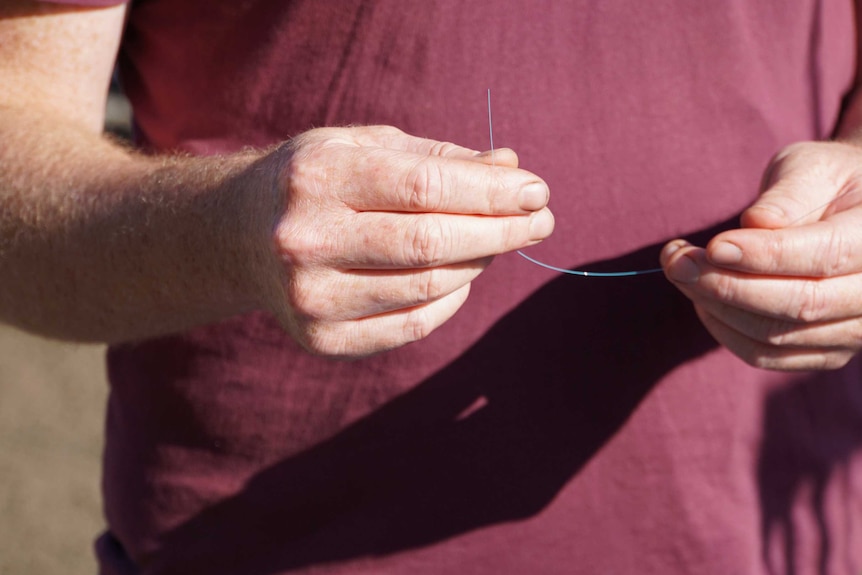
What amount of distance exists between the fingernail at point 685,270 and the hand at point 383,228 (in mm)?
279

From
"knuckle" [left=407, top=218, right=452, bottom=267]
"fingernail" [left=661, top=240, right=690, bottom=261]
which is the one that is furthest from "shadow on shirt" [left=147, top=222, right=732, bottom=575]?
"knuckle" [left=407, top=218, right=452, bottom=267]

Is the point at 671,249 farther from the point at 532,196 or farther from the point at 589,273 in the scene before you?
the point at 532,196

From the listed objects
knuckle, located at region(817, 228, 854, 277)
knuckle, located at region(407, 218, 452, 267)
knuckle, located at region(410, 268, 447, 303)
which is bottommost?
knuckle, located at region(410, 268, 447, 303)

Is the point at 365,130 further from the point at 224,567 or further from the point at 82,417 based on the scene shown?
the point at 82,417

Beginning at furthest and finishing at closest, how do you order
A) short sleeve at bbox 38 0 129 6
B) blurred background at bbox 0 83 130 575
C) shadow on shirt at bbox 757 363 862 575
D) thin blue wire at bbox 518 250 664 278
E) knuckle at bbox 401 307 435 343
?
blurred background at bbox 0 83 130 575
shadow on shirt at bbox 757 363 862 575
thin blue wire at bbox 518 250 664 278
short sleeve at bbox 38 0 129 6
knuckle at bbox 401 307 435 343

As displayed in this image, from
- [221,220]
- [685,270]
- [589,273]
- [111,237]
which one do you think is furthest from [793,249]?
[111,237]

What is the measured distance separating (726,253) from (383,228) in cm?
55

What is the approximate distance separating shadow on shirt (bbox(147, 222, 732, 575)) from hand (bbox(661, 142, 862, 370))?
0.17 metres

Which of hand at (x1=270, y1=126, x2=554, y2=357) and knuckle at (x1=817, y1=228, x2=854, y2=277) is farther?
knuckle at (x1=817, y1=228, x2=854, y2=277)

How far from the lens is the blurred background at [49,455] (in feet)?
12.4

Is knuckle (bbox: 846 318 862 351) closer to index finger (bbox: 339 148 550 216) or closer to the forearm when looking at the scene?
index finger (bbox: 339 148 550 216)

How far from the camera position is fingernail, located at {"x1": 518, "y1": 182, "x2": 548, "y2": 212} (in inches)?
42.3

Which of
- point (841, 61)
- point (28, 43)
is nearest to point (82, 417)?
point (28, 43)

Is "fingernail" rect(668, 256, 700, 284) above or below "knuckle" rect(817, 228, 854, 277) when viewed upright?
below
